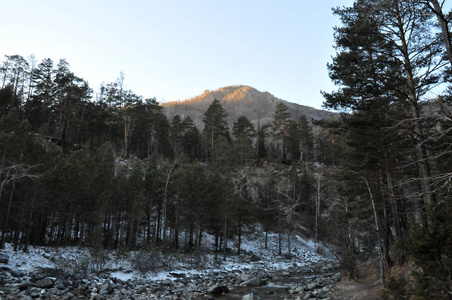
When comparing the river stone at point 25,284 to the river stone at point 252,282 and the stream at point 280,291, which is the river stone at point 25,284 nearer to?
the stream at point 280,291

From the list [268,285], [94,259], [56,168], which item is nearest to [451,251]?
[268,285]

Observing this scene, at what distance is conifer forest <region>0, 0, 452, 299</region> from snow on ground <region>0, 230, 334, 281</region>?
5.03 feet

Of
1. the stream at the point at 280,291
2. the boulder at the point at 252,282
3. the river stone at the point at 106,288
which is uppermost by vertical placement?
the river stone at the point at 106,288

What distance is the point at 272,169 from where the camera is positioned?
147ft

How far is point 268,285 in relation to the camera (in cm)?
2011

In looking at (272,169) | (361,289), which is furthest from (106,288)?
(272,169)

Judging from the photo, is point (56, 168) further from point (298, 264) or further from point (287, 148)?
point (287, 148)

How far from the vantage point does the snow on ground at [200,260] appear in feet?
60.6

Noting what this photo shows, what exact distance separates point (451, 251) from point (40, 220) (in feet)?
95.8

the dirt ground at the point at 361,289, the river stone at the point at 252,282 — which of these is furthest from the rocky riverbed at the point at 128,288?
the dirt ground at the point at 361,289

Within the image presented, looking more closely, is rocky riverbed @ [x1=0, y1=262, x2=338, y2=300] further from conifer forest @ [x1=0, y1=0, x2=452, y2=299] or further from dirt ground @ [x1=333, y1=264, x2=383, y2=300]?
conifer forest @ [x1=0, y1=0, x2=452, y2=299]

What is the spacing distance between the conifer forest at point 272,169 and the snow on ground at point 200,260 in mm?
1533

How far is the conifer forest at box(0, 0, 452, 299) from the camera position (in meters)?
9.48

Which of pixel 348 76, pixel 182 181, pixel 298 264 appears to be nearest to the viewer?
pixel 348 76
